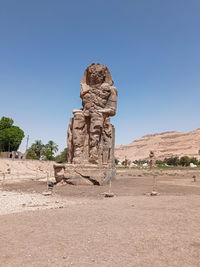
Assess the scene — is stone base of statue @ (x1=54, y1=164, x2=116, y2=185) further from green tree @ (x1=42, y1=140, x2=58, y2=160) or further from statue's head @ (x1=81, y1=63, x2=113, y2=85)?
green tree @ (x1=42, y1=140, x2=58, y2=160)

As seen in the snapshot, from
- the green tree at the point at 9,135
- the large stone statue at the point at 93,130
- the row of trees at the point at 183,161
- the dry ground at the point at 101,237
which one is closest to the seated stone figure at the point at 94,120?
the large stone statue at the point at 93,130

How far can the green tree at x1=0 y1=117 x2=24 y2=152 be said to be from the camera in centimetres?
3906

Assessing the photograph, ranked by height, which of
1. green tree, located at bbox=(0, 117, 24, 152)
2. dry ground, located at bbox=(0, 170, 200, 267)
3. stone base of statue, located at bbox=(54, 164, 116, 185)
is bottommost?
dry ground, located at bbox=(0, 170, 200, 267)

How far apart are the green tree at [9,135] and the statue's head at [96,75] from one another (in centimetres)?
3082

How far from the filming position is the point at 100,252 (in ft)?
8.79

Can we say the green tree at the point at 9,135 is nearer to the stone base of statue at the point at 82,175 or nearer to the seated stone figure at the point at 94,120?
the seated stone figure at the point at 94,120

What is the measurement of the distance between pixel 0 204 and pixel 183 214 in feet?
14.2

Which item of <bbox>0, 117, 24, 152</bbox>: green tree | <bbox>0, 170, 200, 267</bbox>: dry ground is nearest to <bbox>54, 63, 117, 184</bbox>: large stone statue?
<bbox>0, 170, 200, 267</bbox>: dry ground

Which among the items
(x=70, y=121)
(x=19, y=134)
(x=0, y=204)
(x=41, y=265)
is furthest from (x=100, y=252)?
(x=19, y=134)

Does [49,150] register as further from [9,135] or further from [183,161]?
[183,161]

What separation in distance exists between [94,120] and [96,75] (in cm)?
242

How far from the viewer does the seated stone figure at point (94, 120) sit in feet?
36.0

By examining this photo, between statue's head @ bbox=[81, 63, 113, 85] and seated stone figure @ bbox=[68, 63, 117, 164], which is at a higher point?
statue's head @ bbox=[81, 63, 113, 85]

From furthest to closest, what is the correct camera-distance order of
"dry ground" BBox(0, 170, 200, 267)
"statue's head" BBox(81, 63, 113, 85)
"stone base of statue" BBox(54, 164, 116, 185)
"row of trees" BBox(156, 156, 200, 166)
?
"row of trees" BBox(156, 156, 200, 166) → "statue's head" BBox(81, 63, 113, 85) → "stone base of statue" BBox(54, 164, 116, 185) → "dry ground" BBox(0, 170, 200, 267)
